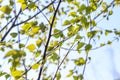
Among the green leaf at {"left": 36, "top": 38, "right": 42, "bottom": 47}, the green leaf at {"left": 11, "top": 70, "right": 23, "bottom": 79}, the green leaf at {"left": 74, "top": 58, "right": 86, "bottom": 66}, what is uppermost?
the green leaf at {"left": 36, "top": 38, "right": 42, "bottom": 47}

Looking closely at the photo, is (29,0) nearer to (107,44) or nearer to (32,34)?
(32,34)

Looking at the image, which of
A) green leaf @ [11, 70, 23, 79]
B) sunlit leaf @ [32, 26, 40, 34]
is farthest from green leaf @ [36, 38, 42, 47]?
green leaf @ [11, 70, 23, 79]

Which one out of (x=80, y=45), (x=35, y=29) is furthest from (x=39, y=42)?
(x=80, y=45)

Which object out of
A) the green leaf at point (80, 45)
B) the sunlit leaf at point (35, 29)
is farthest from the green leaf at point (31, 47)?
the green leaf at point (80, 45)

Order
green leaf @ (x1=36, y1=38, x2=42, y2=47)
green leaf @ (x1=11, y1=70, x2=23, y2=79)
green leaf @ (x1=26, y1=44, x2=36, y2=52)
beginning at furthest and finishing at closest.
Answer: green leaf @ (x1=36, y1=38, x2=42, y2=47) → green leaf @ (x1=26, y1=44, x2=36, y2=52) → green leaf @ (x1=11, y1=70, x2=23, y2=79)

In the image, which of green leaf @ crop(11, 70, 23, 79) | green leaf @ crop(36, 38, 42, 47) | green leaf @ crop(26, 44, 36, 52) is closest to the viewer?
green leaf @ crop(11, 70, 23, 79)

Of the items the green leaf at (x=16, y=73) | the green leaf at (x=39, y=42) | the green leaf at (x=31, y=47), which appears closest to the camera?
the green leaf at (x=16, y=73)

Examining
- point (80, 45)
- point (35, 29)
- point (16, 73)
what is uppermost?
point (35, 29)

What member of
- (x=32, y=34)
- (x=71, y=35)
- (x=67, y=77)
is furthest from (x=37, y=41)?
(x=67, y=77)

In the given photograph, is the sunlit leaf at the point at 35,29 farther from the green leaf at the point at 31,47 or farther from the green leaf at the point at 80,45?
the green leaf at the point at 80,45

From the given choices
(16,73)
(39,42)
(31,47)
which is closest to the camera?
(16,73)

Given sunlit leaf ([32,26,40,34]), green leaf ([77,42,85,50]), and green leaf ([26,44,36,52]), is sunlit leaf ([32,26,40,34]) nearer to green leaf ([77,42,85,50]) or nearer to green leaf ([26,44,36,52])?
green leaf ([26,44,36,52])

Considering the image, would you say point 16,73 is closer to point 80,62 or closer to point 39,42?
point 39,42

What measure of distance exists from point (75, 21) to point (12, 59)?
0.71 meters
